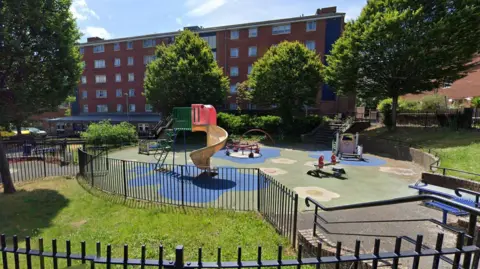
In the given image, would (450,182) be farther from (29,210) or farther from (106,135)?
(106,135)

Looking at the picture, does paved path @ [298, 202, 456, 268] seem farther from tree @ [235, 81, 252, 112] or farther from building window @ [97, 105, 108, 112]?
building window @ [97, 105, 108, 112]

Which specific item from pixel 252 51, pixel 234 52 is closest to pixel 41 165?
pixel 234 52

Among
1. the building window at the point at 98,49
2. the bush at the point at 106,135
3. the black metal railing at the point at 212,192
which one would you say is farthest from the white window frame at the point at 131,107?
the black metal railing at the point at 212,192

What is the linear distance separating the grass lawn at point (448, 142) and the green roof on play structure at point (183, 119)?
12.9m

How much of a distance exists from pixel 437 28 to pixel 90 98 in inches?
2051

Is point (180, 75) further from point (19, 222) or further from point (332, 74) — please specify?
point (19, 222)

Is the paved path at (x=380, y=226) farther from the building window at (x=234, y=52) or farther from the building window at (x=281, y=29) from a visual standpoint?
the building window at (x=234, y=52)

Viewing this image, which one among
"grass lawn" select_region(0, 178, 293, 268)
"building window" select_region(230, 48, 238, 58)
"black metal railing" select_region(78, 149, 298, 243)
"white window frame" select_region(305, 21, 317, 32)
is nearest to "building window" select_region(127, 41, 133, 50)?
"building window" select_region(230, 48, 238, 58)

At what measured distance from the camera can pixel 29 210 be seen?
25.7 ft

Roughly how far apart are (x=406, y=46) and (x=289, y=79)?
33.5ft

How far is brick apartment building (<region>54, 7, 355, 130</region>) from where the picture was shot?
3441 centimetres

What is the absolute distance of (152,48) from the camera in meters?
43.1

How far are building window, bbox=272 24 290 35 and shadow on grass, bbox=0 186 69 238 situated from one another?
33.9m

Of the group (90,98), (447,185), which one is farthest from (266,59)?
(90,98)
